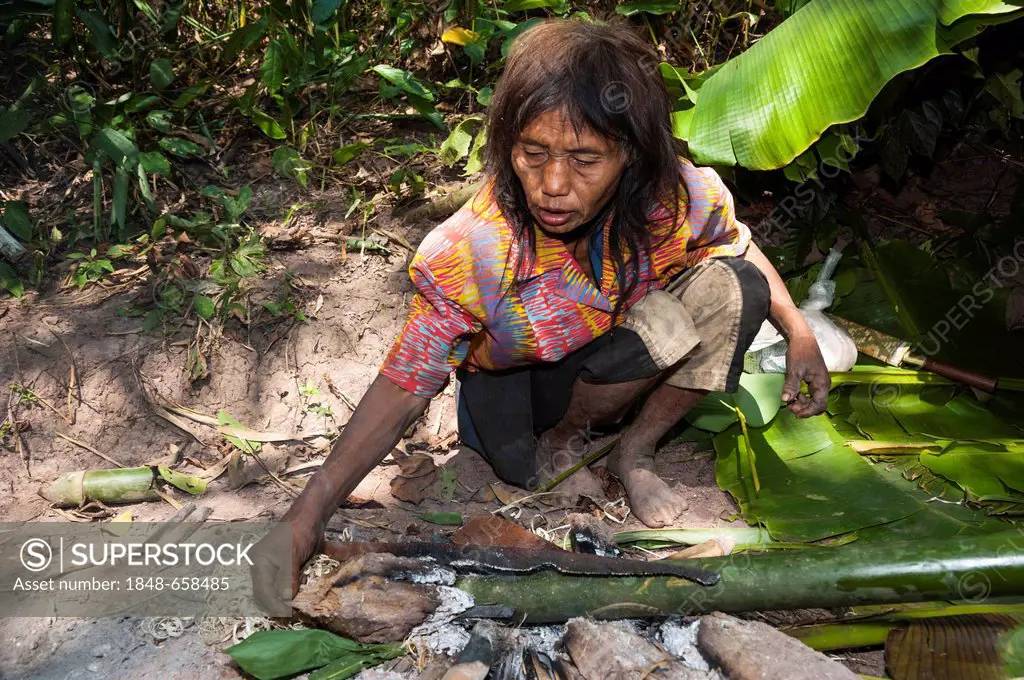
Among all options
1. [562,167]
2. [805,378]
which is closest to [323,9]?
[562,167]

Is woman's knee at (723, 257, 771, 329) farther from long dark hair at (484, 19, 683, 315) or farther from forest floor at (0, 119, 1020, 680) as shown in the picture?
forest floor at (0, 119, 1020, 680)

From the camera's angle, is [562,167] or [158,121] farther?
[158,121]

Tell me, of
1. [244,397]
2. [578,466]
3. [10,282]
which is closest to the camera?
[578,466]

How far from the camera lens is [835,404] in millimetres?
2576

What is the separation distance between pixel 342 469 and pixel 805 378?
43.1 inches

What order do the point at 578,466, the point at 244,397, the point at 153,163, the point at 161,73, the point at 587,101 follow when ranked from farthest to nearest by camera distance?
the point at 161,73 → the point at 153,163 → the point at 244,397 → the point at 578,466 → the point at 587,101

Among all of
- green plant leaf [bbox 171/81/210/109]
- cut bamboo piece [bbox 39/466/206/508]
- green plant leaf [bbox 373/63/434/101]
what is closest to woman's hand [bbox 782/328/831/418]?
cut bamboo piece [bbox 39/466/206/508]

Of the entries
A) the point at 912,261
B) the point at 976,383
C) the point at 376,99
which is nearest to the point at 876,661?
the point at 976,383

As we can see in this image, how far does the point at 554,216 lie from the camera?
5.42 ft

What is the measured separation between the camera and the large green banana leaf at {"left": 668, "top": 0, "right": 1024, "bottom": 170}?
2045 mm

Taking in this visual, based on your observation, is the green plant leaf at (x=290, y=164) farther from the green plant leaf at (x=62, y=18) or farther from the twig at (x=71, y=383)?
the twig at (x=71, y=383)

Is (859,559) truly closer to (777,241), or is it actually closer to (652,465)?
(652,465)

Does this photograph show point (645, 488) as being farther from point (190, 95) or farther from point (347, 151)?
point (190, 95)

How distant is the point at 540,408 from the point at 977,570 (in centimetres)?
111
